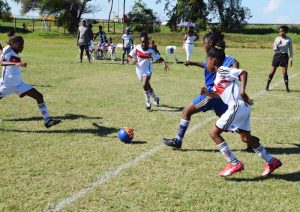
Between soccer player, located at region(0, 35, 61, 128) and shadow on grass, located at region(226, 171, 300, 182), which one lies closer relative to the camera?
shadow on grass, located at region(226, 171, 300, 182)

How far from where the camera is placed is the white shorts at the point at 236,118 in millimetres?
5539

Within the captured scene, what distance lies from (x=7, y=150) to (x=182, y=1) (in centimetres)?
6901

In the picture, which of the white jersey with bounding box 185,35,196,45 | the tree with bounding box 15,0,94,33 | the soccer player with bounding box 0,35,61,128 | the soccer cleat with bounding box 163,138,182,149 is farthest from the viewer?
the tree with bounding box 15,0,94,33

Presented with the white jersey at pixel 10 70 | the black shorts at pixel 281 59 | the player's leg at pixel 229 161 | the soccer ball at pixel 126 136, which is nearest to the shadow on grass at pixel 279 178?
the player's leg at pixel 229 161

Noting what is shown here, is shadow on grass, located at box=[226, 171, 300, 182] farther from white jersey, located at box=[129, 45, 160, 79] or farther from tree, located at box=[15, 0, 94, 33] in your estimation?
tree, located at box=[15, 0, 94, 33]

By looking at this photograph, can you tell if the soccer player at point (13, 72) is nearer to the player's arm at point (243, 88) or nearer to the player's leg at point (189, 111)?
the player's leg at point (189, 111)

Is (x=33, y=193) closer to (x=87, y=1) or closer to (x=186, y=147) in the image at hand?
(x=186, y=147)

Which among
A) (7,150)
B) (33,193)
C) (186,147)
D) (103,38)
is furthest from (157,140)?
(103,38)

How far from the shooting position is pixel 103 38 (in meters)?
24.5

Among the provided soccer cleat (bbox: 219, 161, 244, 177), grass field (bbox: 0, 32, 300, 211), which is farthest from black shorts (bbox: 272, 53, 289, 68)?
soccer cleat (bbox: 219, 161, 244, 177)

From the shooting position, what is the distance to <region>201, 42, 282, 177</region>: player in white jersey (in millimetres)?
5543

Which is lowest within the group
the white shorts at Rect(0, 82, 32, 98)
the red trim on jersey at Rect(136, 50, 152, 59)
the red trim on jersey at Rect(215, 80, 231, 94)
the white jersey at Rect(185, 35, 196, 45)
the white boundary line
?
the white boundary line

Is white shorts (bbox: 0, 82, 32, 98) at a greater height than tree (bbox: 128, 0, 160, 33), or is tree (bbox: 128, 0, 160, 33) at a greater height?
tree (bbox: 128, 0, 160, 33)

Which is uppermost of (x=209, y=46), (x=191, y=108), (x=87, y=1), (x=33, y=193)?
(x=87, y=1)
